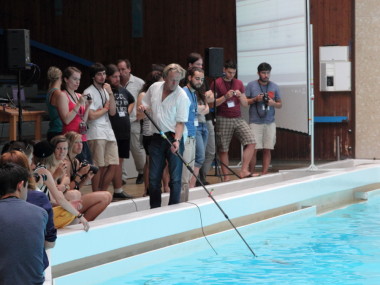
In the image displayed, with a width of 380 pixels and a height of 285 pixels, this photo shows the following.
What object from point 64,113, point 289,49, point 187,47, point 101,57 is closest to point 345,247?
point 64,113

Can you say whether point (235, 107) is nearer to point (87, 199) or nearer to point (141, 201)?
point (141, 201)

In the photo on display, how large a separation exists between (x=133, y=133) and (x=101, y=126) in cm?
170

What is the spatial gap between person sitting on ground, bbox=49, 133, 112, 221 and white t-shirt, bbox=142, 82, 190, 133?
101cm

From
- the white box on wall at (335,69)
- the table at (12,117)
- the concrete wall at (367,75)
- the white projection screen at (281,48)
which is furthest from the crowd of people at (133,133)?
the concrete wall at (367,75)

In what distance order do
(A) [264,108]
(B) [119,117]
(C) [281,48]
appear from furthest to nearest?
(C) [281,48], (A) [264,108], (B) [119,117]

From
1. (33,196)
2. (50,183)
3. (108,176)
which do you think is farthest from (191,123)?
(33,196)

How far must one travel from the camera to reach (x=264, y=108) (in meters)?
10.5

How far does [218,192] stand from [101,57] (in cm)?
611

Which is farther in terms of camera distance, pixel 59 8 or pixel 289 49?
pixel 59 8

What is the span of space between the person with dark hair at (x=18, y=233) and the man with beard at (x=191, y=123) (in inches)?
158

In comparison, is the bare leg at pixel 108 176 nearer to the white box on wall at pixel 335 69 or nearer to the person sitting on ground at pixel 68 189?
the person sitting on ground at pixel 68 189

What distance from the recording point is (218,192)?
8.86 m

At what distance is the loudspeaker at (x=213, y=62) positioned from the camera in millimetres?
9672

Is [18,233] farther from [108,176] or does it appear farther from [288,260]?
[108,176]
